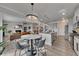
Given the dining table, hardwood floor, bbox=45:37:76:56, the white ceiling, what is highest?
the white ceiling

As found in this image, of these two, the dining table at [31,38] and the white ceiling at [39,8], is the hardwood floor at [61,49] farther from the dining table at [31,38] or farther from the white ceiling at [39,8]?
the white ceiling at [39,8]

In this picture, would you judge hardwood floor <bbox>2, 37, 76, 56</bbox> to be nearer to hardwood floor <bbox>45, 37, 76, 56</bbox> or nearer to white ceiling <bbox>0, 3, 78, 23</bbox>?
hardwood floor <bbox>45, 37, 76, 56</bbox>

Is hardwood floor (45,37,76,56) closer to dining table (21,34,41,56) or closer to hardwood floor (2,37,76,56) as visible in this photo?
hardwood floor (2,37,76,56)

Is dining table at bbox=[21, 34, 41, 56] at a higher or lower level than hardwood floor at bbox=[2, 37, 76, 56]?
higher

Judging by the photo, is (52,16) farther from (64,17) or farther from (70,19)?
(70,19)

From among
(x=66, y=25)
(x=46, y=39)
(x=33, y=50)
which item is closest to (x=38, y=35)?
(x=46, y=39)

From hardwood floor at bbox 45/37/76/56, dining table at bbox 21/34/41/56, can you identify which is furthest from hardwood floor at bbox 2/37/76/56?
dining table at bbox 21/34/41/56

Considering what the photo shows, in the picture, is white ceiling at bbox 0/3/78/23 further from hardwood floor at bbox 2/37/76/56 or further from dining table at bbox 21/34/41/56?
hardwood floor at bbox 2/37/76/56

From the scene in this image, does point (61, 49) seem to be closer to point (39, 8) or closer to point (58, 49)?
point (58, 49)

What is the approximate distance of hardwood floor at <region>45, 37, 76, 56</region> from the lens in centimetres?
193

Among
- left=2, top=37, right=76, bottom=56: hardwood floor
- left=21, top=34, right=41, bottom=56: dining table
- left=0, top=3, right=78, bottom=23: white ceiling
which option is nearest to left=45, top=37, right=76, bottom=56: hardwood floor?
left=2, top=37, right=76, bottom=56: hardwood floor

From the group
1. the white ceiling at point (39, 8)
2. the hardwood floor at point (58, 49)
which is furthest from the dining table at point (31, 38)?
the white ceiling at point (39, 8)

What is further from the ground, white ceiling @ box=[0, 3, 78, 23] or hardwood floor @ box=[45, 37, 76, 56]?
white ceiling @ box=[0, 3, 78, 23]

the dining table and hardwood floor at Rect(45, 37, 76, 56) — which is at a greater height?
the dining table
